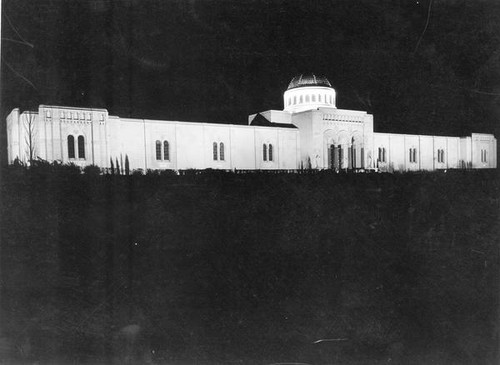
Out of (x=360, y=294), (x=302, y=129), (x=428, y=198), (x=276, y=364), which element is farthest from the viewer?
(x=302, y=129)

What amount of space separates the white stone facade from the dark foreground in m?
0.58

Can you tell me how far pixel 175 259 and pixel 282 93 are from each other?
11.3 feet

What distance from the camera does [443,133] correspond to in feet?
23.3

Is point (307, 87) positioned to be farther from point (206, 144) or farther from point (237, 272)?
point (237, 272)

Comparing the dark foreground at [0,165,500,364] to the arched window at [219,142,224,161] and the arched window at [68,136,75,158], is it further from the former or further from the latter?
the arched window at [219,142,224,161]

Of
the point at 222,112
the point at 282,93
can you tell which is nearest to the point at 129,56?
the point at 222,112

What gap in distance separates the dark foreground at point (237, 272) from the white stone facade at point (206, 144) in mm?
580

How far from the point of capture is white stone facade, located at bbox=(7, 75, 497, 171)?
5.99 m

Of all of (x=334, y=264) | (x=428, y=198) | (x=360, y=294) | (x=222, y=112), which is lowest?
(x=360, y=294)

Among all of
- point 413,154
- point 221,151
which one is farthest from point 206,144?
point 413,154

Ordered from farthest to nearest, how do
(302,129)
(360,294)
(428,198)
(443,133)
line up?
(302,129) < (443,133) < (428,198) < (360,294)

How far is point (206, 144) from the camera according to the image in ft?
27.0

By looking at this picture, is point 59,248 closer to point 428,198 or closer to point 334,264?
point 334,264

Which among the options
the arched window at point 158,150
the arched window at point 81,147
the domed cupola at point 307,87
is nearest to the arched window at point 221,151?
the arched window at point 158,150
